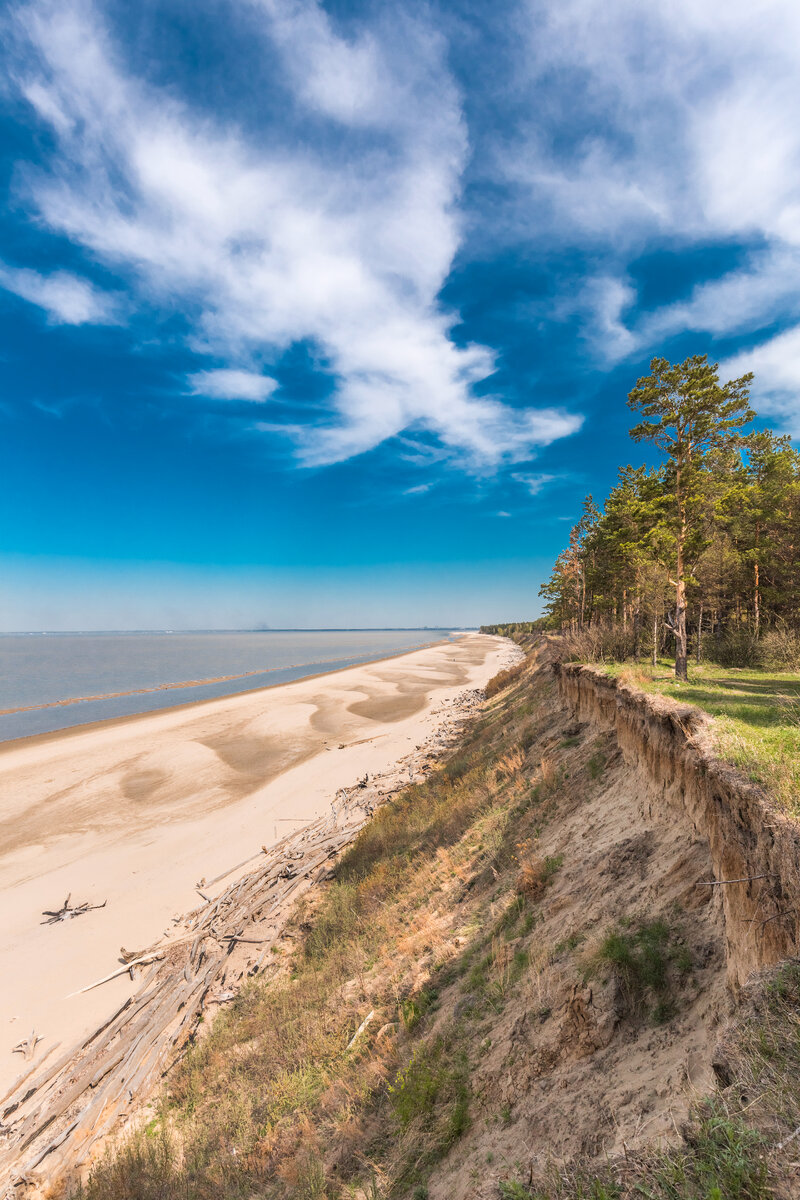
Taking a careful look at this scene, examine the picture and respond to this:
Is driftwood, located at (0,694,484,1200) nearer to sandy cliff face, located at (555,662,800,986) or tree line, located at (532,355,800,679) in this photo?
sandy cliff face, located at (555,662,800,986)

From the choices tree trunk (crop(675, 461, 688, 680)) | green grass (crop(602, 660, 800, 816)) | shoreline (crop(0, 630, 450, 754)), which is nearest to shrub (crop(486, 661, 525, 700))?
tree trunk (crop(675, 461, 688, 680))

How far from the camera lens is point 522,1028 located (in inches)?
223

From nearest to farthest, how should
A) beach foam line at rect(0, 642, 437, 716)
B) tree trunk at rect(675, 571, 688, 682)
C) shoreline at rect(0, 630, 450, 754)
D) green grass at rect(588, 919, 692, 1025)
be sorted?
green grass at rect(588, 919, 692, 1025) < tree trunk at rect(675, 571, 688, 682) < shoreline at rect(0, 630, 450, 754) < beach foam line at rect(0, 642, 437, 716)

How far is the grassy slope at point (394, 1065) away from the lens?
2.60 meters

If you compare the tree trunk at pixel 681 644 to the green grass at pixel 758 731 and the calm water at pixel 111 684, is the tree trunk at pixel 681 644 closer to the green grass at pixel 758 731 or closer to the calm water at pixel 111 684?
the green grass at pixel 758 731

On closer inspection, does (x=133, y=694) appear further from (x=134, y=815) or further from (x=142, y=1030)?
(x=142, y=1030)

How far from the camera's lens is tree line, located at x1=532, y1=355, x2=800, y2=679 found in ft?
70.4

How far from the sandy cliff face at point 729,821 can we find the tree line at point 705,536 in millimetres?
11856

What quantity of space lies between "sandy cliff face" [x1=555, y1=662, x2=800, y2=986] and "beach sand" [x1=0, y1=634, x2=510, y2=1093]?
1178 cm

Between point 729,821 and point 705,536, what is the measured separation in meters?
24.4

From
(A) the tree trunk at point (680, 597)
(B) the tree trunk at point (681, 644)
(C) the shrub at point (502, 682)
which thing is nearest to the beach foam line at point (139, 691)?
(C) the shrub at point (502, 682)

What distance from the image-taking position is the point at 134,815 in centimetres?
1998

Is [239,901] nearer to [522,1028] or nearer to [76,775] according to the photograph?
[522,1028]

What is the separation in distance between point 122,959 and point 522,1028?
10.2 metres
